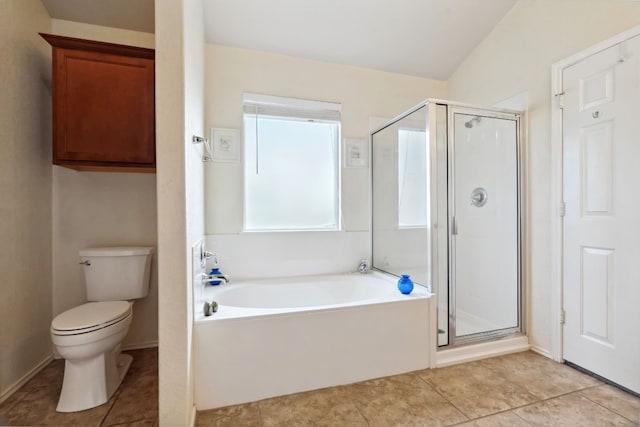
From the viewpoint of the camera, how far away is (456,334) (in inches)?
81.8

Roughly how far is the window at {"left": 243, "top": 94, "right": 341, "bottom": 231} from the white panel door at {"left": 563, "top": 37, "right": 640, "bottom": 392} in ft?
5.70

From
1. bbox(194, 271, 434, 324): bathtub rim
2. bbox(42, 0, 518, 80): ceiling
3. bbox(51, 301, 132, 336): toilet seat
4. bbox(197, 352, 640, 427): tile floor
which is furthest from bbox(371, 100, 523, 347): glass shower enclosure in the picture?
bbox(51, 301, 132, 336): toilet seat

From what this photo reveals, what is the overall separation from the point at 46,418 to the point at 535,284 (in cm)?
323

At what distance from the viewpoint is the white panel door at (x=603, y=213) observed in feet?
5.46

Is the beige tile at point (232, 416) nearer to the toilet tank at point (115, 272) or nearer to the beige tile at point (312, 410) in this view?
the beige tile at point (312, 410)

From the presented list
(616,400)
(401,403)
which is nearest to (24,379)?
(401,403)

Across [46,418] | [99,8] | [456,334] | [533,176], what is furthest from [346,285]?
[99,8]

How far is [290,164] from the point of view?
262cm

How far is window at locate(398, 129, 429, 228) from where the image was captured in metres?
2.14

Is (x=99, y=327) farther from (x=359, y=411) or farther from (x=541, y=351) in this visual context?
(x=541, y=351)

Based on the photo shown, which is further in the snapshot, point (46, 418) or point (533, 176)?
point (533, 176)

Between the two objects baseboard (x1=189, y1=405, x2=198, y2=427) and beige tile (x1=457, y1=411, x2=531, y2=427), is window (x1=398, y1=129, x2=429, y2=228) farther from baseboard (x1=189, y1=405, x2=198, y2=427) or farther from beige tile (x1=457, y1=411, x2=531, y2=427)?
baseboard (x1=189, y1=405, x2=198, y2=427)

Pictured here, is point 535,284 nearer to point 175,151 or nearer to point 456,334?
point 456,334

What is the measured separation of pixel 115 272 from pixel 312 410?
1.61m
